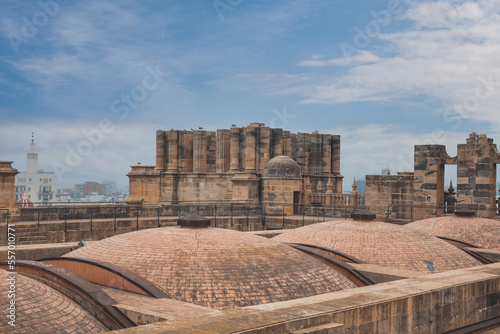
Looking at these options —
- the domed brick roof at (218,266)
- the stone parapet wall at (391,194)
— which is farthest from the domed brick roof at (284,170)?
the domed brick roof at (218,266)

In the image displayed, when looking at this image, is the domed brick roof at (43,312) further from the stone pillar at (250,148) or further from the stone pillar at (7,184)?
the stone pillar at (250,148)

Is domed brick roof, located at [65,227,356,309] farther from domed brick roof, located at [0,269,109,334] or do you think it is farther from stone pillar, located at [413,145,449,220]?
stone pillar, located at [413,145,449,220]

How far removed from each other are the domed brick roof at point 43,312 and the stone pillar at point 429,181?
79.3 feet

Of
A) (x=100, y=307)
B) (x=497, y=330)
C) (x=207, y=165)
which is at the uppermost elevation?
(x=207, y=165)

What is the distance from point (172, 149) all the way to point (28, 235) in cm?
2349

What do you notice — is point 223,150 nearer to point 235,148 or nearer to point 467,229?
point 235,148

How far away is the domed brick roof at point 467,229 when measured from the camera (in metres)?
21.3

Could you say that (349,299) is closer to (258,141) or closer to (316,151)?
(258,141)

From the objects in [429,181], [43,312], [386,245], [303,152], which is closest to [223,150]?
[303,152]

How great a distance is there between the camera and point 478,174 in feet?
96.2

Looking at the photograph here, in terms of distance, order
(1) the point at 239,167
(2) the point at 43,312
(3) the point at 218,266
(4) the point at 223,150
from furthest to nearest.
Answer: (4) the point at 223,150 → (1) the point at 239,167 → (3) the point at 218,266 → (2) the point at 43,312

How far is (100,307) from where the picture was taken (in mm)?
8797

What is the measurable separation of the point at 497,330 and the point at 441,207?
20362 millimetres

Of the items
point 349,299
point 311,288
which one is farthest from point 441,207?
point 349,299
